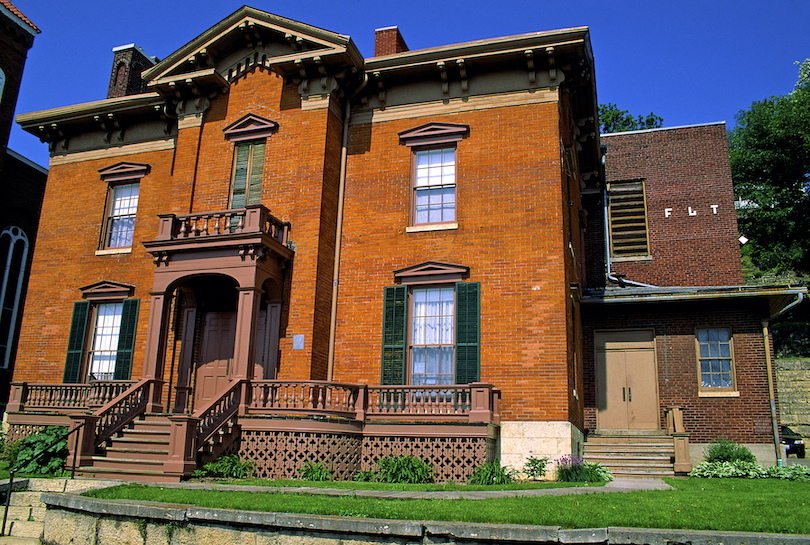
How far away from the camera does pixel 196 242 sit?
50.9 feet

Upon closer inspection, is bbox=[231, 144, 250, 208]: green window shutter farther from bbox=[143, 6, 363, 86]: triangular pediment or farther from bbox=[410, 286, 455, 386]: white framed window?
bbox=[410, 286, 455, 386]: white framed window

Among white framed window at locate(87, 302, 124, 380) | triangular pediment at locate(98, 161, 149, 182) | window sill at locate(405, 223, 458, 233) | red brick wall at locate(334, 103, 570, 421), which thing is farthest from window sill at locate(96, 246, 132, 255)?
window sill at locate(405, 223, 458, 233)

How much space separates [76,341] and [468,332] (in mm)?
10813

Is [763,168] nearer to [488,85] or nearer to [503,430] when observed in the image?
[488,85]

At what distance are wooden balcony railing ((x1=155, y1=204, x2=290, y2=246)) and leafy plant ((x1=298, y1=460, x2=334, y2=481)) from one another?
5119 millimetres

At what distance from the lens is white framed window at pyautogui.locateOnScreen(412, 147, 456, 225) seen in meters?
16.5

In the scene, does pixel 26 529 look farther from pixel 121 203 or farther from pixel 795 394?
pixel 795 394

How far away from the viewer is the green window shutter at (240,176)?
17438 millimetres

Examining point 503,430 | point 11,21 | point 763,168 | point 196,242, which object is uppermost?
point 763,168

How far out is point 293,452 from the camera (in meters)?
13.2

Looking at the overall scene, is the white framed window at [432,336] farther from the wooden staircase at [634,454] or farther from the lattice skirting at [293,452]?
the wooden staircase at [634,454]

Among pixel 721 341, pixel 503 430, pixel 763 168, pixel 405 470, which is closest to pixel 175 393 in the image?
pixel 405 470

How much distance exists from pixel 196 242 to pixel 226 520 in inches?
346

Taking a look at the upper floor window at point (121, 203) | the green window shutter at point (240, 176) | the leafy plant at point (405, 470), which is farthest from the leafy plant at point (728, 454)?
the upper floor window at point (121, 203)
